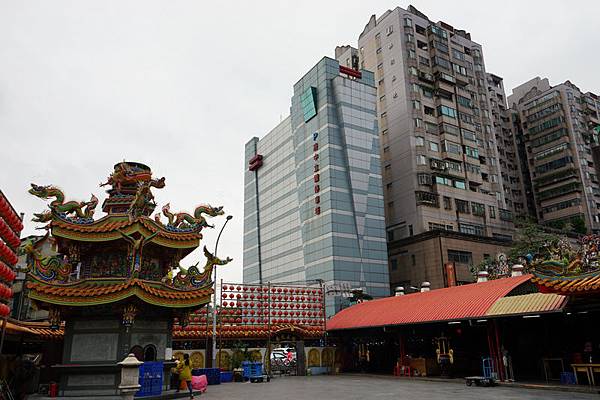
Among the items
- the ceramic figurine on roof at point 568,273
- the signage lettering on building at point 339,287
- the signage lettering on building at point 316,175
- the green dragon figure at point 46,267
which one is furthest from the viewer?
the signage lettering on building at point 316,175

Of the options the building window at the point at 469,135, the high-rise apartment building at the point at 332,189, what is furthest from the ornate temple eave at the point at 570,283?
the building window at the point at 469,135

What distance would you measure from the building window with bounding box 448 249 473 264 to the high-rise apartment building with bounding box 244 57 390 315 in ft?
28.5

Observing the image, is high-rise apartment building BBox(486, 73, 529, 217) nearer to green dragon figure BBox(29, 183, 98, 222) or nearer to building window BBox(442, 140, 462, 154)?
building window BBox(442, 140, 462, 154)

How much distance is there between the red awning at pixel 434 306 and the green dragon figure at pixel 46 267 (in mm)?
20053

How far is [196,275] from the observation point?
24.6m

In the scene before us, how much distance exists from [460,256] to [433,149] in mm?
17494

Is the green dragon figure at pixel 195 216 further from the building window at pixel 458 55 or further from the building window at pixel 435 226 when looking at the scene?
the building window at pixel 458 55

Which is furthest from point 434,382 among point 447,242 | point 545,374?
point 447,242

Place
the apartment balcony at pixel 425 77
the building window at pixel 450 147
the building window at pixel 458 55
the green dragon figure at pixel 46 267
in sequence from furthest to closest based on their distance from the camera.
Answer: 1. the building window at pixel 458 55
2. the apartment balcony at pixel 425 77
3. the building window at pixel 450 147
4. the green dragon figure at pixel 46 267

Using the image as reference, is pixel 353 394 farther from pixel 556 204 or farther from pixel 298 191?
pixel 556 204

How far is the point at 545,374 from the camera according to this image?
2566 cm

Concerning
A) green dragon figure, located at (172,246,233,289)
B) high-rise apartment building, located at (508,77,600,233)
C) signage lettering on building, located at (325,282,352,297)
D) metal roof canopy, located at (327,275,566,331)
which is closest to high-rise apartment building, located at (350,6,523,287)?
signage lettering on building, located at (325,282,352,297)

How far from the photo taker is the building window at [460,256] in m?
62.9

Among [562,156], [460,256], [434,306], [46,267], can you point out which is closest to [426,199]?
[460,256]
